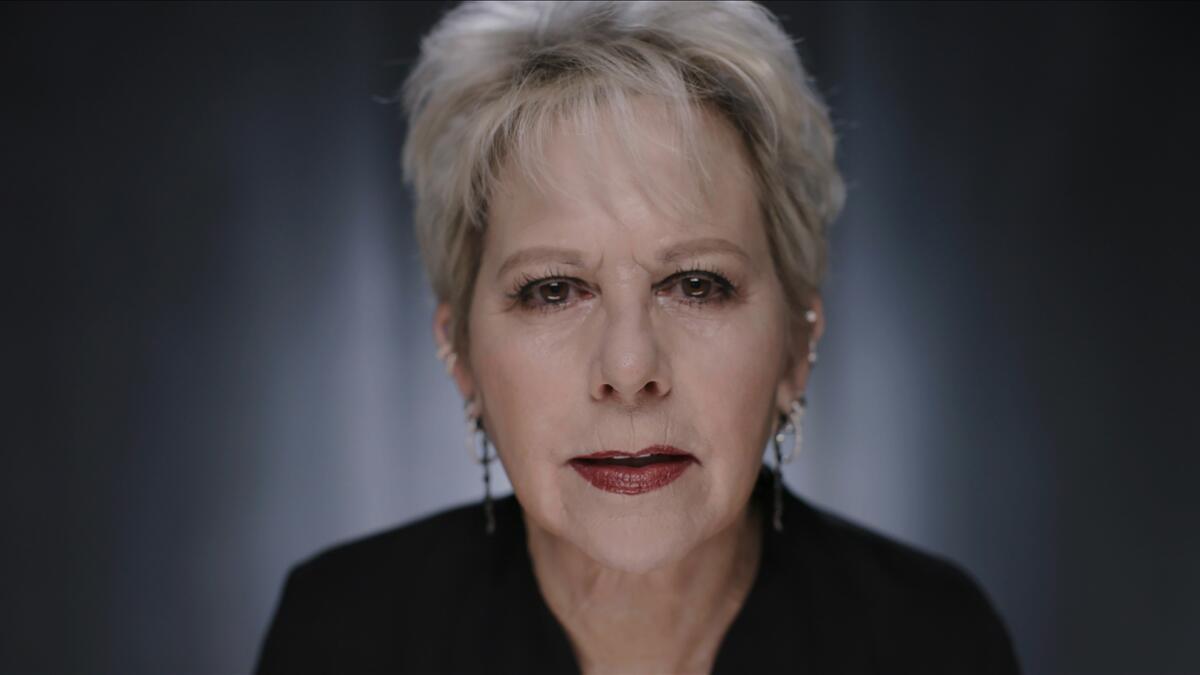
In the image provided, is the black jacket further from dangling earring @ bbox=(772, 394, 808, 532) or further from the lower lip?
the lower lip

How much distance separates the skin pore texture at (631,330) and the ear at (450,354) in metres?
0.12

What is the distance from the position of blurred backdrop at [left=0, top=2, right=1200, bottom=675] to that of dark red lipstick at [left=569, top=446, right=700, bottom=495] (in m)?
0.63

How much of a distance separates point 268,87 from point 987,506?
4.15 feet

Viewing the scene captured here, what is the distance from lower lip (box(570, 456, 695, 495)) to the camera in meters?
1.30

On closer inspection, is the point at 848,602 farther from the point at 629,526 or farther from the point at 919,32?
the point at 919,32

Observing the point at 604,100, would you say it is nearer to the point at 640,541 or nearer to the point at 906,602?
the point at 640,541

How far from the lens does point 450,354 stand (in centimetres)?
154

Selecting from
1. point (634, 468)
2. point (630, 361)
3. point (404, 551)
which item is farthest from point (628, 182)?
point (404, 551)

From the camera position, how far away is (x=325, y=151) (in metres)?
1.83

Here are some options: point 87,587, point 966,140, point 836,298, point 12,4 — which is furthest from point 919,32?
point 87,587

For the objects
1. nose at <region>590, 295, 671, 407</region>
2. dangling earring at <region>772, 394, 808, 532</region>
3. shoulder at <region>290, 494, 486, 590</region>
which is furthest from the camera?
shoulder at <region>290, 494, 486, 590</region>

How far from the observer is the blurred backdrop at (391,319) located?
5.70 ft

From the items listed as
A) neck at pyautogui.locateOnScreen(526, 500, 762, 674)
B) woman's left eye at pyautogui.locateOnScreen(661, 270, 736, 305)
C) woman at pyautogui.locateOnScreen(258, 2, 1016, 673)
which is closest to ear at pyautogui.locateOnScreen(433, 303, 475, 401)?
woman at pyautogui.locateOnScreen(258, 2, 1016, 673)

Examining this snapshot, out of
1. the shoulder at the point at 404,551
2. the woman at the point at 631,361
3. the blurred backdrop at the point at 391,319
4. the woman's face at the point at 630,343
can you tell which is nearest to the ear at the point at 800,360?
the woman at the point at 631,361
